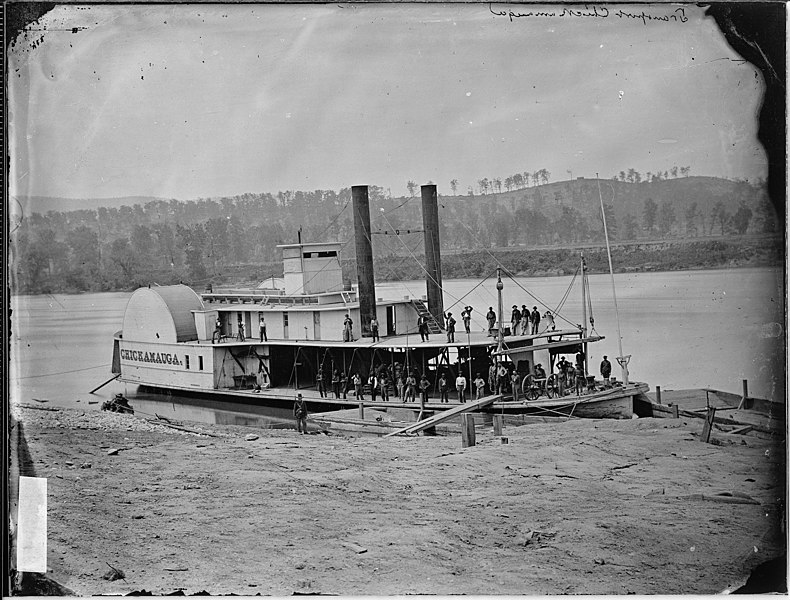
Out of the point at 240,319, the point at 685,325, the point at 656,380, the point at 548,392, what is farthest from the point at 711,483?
the point at 240,319

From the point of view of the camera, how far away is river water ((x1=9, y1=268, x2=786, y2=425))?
4430mm

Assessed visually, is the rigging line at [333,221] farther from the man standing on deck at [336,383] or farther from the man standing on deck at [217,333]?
the man standing on deck at [217,333]

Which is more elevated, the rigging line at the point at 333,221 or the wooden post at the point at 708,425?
the rigging line at the point at 333,221

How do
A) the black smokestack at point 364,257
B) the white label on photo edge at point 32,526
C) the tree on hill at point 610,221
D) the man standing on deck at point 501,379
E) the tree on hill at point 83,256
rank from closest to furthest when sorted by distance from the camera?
1. the white label on photo edge at point 32,526
2. the tree on hill at point 83,256
3. the tree on hill at point 610,221
4. the black smokestack at point 364,257
5. the man standing on deck at point 501,379

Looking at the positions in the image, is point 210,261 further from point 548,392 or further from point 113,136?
point 548,392

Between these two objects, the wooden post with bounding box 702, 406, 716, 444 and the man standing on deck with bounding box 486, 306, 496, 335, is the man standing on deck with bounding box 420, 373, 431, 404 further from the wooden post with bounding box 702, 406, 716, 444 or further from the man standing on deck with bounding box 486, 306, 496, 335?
the wooden post with bounding box 702, 406, 716, 444

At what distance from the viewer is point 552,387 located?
5801mm

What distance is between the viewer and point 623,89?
14.8 ft

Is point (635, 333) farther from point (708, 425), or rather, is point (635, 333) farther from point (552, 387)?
point (708, 425)

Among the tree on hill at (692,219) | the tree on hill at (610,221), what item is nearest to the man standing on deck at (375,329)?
the tree on hill at (610,221)

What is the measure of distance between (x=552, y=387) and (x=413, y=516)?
197 centimetres

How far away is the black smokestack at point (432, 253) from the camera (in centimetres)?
569

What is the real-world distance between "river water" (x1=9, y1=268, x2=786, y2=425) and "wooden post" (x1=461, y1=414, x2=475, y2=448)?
1.55m

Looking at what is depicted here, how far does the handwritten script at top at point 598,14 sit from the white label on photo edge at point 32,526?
395 cm
